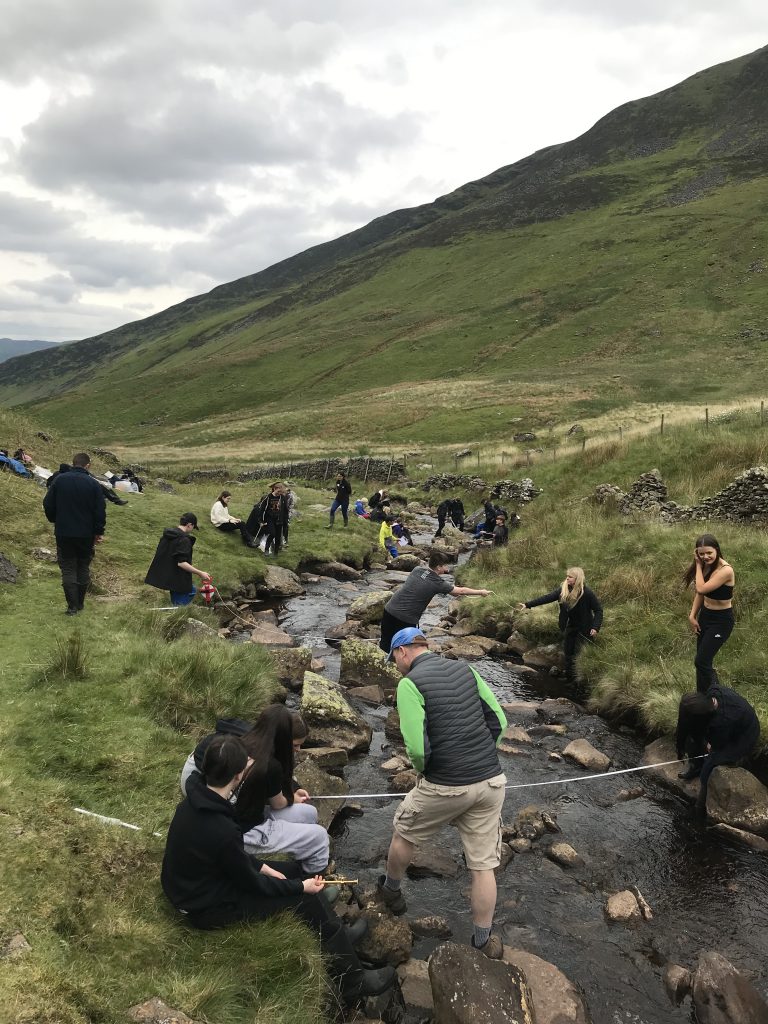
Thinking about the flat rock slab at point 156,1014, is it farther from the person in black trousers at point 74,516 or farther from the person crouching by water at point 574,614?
the person crouching by water at point 574,614

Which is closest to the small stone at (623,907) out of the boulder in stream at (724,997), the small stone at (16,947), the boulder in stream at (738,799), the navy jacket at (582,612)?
the boulder in stream at (724,997)

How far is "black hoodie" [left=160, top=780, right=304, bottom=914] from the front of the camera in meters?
5.32

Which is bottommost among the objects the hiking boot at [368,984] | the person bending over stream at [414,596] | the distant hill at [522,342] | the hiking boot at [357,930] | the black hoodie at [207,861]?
the hiking boot at [368,984]

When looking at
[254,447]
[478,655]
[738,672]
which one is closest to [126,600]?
[478,655]

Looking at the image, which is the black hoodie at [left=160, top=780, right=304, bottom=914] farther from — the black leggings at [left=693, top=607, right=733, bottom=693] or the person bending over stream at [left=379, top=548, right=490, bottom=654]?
the black leggings at [left=693, top=607, right=733, bottom=693]

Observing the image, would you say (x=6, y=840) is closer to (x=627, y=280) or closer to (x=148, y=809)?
(x=148, y=809)

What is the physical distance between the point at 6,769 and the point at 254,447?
76.6 m

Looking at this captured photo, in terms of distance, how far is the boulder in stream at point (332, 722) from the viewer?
10453mm

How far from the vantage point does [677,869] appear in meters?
7.88

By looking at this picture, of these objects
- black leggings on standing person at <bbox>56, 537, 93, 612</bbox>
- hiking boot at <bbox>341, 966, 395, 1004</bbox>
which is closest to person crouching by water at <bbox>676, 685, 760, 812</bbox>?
hiking boot at <bbox>341, 966, 395, 1004</bbox>

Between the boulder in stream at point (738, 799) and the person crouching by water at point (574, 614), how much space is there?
4.60 meters

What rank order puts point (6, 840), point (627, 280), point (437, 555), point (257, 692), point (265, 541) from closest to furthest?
1. point (6, 840)
2. point (257, 692)
3. point (265, 541)
4. point (437, 555)
5. point (627, 280)

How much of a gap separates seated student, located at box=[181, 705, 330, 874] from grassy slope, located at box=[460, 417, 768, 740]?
23.8 ft

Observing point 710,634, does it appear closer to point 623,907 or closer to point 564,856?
point 564,856
